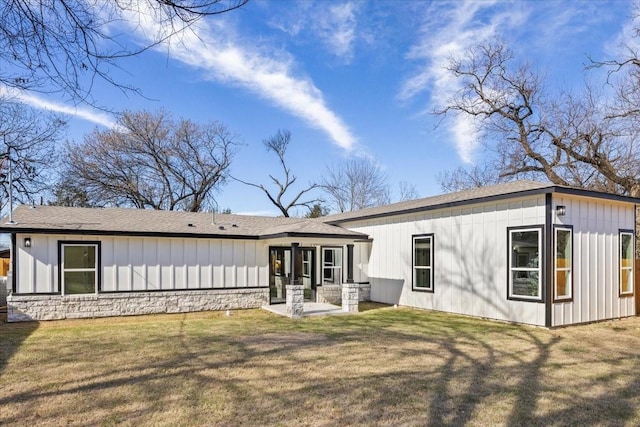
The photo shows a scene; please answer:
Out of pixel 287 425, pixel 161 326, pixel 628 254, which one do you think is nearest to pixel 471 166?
pixel 628 254

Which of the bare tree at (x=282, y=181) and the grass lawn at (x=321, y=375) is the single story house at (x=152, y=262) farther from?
the bare tree at (x=282, y=181)

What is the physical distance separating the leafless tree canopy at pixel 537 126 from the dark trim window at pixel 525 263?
42.3 ft

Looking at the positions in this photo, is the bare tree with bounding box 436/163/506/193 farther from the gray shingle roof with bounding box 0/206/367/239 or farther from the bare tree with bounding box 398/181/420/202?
the gray shingle roof with bounding box 0/206/367/239

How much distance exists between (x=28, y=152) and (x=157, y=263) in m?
11.5

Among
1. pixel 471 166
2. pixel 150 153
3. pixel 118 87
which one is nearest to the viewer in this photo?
pixel 118 87

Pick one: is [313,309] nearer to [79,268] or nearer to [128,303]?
[128,303]

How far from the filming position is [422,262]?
1210cm

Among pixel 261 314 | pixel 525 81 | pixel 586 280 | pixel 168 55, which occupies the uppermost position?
pixel 525 81

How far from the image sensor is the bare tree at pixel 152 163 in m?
23.7

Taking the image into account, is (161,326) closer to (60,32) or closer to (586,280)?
(60,32)

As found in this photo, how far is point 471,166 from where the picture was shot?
28.2m

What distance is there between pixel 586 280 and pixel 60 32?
10812 mm

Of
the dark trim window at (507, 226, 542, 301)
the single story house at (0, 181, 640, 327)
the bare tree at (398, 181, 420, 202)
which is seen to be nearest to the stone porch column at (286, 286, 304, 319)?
the single story house at (0, 181, 640, 327)

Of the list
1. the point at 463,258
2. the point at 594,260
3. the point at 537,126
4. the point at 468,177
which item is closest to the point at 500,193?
the point at 463,258
